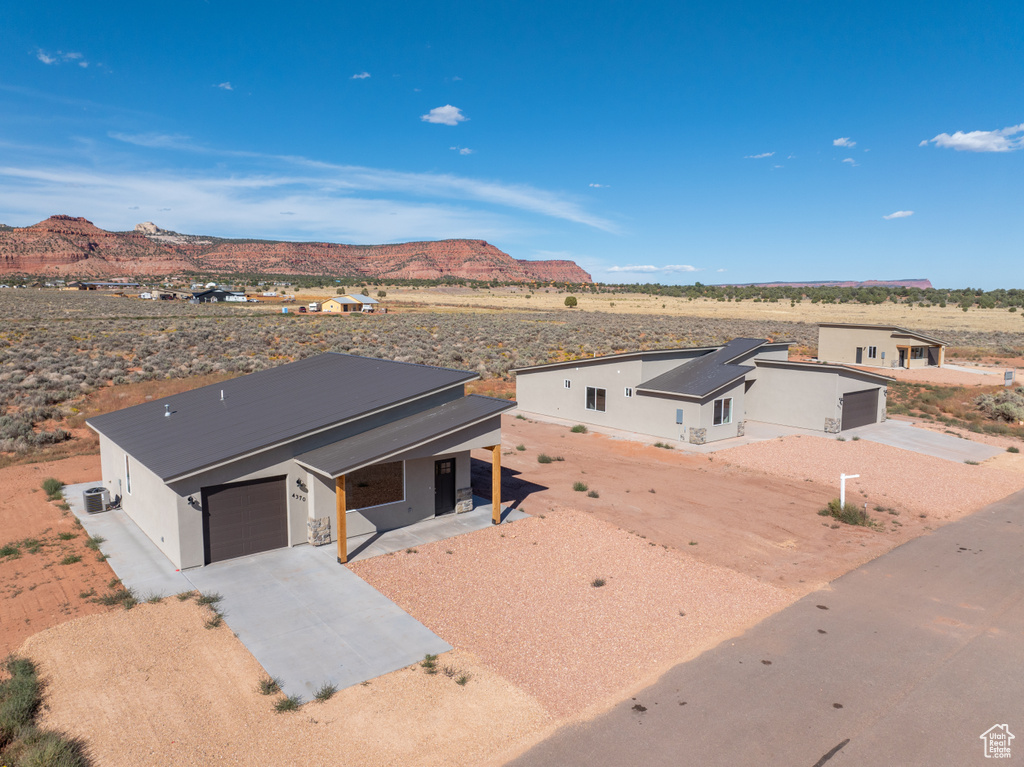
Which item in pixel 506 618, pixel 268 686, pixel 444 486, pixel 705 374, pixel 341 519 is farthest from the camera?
pixel 705 374

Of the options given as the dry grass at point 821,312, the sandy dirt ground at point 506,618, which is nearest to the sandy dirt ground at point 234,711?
the sandy dirt ground at point 506,618

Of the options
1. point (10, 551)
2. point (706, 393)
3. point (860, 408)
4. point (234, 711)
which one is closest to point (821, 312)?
point (860, 408)

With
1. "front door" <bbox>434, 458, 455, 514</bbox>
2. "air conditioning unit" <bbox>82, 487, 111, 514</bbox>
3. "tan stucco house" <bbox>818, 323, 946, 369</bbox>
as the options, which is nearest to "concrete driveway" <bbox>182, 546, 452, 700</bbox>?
"front door" <bbox>434, 458, 455, 514</bbox>

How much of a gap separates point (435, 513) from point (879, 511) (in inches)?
515

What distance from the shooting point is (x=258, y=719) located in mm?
8844

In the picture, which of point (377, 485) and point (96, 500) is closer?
point (377, 485)

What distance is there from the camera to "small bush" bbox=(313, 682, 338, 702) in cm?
927

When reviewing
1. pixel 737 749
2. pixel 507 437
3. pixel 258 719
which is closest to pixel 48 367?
pixel 507 437

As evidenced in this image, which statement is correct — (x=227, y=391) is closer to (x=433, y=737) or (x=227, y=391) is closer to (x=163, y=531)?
(x=163, y=531)

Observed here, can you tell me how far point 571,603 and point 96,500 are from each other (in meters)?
13.1

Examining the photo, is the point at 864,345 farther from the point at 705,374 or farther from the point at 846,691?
the point at 846,691

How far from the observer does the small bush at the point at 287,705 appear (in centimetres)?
902

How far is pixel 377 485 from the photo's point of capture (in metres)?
16.7

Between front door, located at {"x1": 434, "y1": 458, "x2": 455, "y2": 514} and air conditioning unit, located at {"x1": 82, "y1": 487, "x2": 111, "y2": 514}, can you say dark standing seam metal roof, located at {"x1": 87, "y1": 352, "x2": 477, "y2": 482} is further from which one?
front door, located at {"x1": 434, "y1": 458, "x2": 455, "y2": 514}
